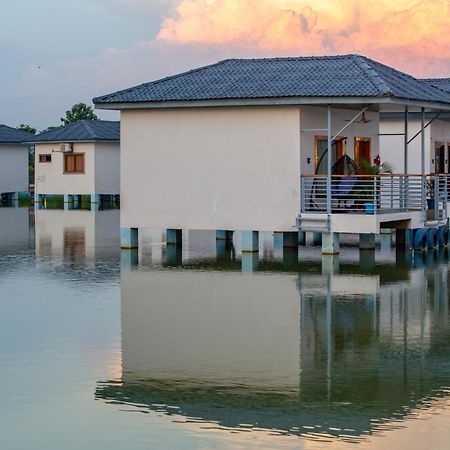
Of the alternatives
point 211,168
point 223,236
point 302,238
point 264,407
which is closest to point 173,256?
point 211,168

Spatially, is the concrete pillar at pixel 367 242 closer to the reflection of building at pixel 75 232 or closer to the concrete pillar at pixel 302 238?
the concrete pillar at pixel 302 238

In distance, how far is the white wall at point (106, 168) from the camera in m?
48.9

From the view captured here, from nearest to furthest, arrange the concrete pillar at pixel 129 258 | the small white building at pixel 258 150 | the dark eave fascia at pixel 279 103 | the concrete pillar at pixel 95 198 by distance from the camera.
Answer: the concrete pillar at pixel 129 258 < the dark eave fascia at pixel 279 103 < the small white building at pixel 258 150 < the concrete pillar at pixel 95 198

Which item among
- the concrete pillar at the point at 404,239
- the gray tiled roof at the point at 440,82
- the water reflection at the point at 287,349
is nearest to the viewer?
the water reflection at the point at 287,349

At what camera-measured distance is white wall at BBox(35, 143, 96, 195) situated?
4894 cm

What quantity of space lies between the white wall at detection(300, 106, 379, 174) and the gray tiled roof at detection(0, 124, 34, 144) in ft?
92.1

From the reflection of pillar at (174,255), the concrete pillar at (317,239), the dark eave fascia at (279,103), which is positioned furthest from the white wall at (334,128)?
the reflection of pillar at (174,255)

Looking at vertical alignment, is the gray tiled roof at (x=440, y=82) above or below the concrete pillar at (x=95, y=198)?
above

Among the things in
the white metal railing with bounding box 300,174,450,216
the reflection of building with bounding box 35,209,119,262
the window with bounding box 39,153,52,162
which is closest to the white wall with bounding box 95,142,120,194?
the window with bounding box 39,153,52,162

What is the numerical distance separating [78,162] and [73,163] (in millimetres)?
260

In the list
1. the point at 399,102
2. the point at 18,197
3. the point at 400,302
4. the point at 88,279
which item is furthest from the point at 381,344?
the point at 18,197

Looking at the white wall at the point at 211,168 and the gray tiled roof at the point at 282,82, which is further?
the white wall at the point at 211,168

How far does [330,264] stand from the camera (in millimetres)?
21969

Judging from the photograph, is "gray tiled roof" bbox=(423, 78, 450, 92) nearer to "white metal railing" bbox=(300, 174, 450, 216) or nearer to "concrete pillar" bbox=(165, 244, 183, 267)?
"white metal railing" bbox=(300, 174, 450, 216)
